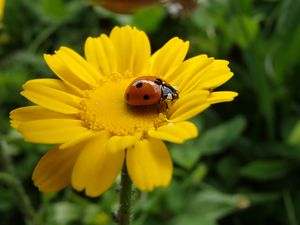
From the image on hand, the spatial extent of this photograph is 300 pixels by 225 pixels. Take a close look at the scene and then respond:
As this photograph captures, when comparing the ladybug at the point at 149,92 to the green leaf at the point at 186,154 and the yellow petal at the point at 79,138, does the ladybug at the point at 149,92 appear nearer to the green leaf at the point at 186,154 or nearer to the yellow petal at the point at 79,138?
the yellow petal at the point at 79,138

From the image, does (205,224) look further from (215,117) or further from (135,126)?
(135,126)

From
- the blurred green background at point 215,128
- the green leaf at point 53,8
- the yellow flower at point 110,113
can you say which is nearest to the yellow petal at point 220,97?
the yellow flower at point 110,113

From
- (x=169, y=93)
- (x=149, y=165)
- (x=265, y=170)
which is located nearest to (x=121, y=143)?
(x=149, y=165)

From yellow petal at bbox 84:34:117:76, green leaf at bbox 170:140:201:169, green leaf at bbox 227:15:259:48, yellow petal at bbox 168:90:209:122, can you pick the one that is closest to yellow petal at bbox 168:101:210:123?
yellow petal at bbox 168:90:209:122

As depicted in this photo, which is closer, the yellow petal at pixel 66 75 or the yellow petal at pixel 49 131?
the yellow petal at pixel 49 131

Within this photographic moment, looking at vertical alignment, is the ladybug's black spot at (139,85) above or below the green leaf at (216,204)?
above

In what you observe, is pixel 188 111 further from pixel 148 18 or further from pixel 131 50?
pixel 148 18

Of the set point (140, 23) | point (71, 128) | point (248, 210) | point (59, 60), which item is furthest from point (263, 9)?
point (71, 128)

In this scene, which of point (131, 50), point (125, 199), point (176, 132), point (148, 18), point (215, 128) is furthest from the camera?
point (148, 18)
